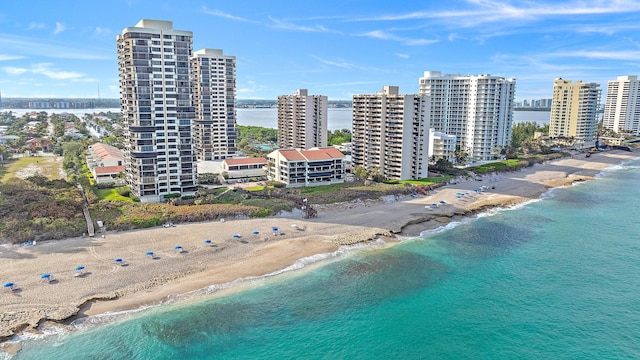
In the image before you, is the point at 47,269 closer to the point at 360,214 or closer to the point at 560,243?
the point at 360,214

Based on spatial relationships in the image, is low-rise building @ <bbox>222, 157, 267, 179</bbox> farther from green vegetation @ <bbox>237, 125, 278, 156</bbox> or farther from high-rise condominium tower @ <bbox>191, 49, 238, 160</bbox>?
green vegetation @ <bbox>237, 125, 278, 156</bbox>

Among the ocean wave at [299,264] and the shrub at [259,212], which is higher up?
the shrub at [259,212]

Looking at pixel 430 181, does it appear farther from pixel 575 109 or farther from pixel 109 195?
pixel 575 109

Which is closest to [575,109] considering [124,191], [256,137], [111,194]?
[256,137]

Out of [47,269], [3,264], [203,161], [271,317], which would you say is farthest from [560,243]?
[203,161]

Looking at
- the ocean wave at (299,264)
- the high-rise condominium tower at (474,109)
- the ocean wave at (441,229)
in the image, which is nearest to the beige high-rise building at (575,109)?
the high-rise condominium tower at (474,109)

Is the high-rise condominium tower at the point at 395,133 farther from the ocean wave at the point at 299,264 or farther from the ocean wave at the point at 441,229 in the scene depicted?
the ocean wave at the point at 299,264
